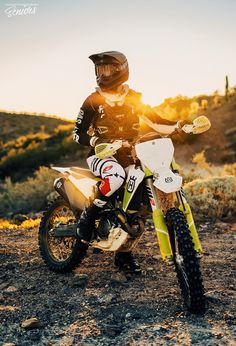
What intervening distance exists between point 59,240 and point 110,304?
174 cm

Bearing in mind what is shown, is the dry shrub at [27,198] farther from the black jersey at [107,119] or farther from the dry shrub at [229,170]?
the black jersey at [107,119]

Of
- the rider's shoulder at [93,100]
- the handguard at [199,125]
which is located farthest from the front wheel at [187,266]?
the rider's shoulder at [93,100]

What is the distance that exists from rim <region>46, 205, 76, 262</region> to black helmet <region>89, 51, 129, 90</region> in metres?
1.68

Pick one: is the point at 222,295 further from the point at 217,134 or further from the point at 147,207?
the point at 217,134

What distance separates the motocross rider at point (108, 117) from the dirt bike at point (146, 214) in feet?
0.52

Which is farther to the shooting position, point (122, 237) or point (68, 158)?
point (68, 158)

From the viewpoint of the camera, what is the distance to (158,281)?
5.30 m

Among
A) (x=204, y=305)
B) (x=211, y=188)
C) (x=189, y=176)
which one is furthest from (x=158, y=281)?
(x=189, y=176)

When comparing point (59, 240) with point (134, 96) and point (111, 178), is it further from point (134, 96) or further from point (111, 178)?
point (134, 96)

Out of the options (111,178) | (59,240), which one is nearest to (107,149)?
(111,178)

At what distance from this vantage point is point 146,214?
5125 millimetres

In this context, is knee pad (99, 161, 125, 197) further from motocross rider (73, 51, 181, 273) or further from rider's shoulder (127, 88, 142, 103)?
rider's shoulder (127, 88, 142, 103)

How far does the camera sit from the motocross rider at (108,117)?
5.39 m

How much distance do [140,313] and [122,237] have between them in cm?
91
